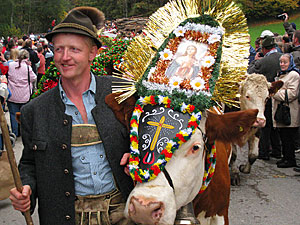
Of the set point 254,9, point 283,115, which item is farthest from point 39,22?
point 283,115

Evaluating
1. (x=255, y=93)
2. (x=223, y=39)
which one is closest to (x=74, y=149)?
(x=223, y=39)

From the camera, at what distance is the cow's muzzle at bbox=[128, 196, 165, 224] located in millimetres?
2004

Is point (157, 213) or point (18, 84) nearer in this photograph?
point (157, 213)

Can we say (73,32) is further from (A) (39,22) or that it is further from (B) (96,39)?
(A) (39,22)

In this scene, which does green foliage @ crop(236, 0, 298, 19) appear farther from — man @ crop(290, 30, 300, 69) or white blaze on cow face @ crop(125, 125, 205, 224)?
white blaze on cow face @ crop(125, 125, 205, 224)

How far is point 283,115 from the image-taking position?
6801mm

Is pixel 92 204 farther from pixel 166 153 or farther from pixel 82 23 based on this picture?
pixel 82 23

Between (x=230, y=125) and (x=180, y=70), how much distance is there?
54cm

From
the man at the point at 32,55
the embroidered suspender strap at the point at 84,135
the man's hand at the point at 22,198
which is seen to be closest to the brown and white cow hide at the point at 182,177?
the embroidered suspender strap at the point at 84,135

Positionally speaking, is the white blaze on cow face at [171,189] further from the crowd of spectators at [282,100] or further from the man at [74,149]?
the crowd of spectators at [282,100]

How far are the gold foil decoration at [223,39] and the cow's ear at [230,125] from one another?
117 millimetres

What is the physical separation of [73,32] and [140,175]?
1.04 metres

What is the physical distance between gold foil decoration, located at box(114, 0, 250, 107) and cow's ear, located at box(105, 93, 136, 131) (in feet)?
0.18

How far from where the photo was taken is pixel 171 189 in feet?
7.16
